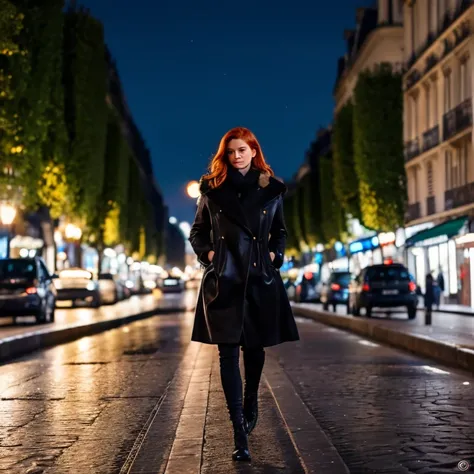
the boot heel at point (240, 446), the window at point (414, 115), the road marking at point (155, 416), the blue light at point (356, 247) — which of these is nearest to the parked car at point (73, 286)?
the window at point (414, 115)

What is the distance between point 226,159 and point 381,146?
168 feet

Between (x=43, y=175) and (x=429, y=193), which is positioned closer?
(x=43, y=175)

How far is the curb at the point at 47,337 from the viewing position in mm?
18348

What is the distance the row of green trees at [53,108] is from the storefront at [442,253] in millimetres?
15220

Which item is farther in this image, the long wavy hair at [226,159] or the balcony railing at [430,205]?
the balcony railing at [430,205]

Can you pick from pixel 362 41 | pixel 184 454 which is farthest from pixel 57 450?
pixel 362 41

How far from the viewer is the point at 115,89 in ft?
400

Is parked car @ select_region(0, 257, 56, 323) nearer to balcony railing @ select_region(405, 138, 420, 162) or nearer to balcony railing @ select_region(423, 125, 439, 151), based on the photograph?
balcony railing @ select_region(423, 125, 439, 151)

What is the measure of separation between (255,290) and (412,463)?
1408mm

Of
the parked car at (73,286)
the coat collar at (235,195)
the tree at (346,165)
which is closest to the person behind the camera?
the coat collar at (235,195)

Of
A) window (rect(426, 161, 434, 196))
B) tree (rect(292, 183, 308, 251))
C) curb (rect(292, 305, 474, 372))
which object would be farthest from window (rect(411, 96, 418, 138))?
tree (rect(292, 183, 308, 251))

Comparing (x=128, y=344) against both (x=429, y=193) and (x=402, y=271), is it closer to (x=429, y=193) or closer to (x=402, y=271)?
(x=402, y=271)

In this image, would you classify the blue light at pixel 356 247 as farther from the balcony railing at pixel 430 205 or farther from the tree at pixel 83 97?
the tree at pixel 83 97

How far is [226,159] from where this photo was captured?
7.43 metres
